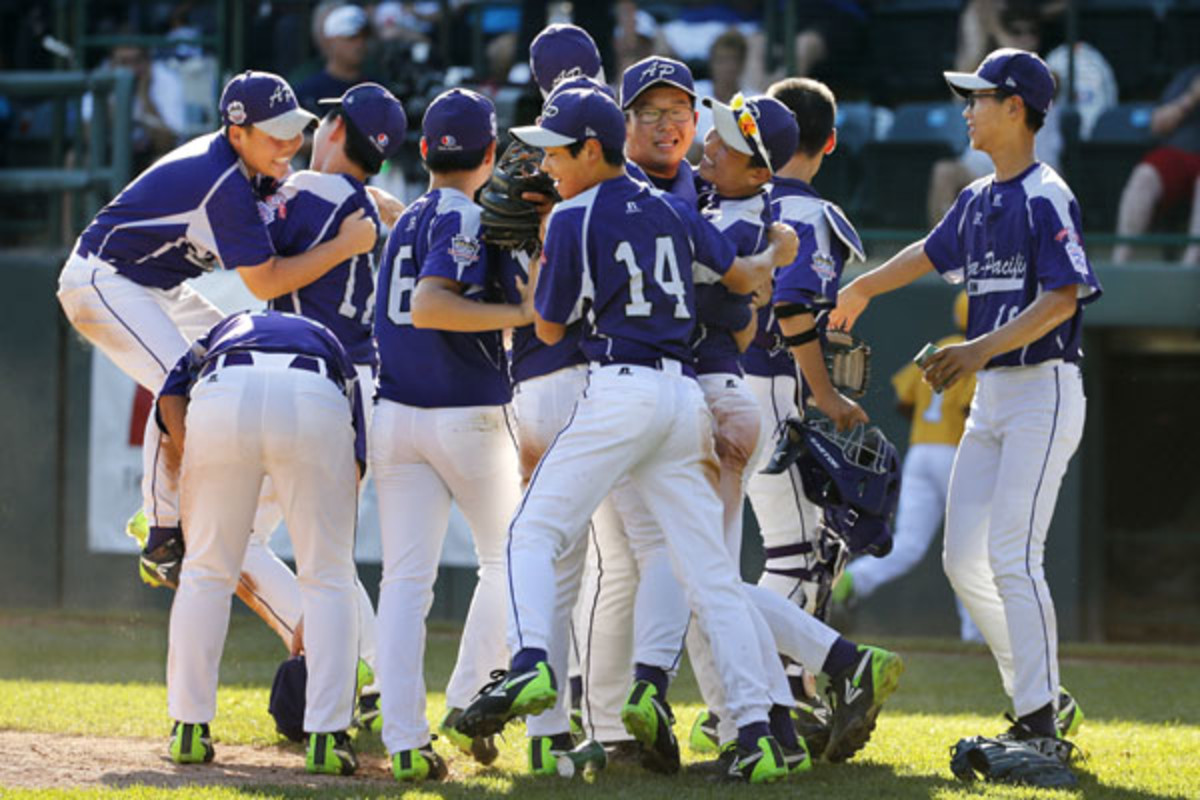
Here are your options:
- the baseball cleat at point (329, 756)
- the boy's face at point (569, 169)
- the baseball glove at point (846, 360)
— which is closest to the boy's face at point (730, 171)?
the boy's face at point (569, 169)

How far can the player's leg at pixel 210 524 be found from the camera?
5414mm

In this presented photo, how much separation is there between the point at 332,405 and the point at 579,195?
0.94 meters

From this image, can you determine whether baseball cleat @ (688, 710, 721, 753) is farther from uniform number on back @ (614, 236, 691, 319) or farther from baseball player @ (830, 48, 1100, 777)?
uniform number on back @ (614, 236, 691, 319)

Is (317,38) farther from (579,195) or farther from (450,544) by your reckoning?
(579,195)

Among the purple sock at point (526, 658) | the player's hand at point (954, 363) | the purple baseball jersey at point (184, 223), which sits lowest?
the purple sock at point (526, 658)

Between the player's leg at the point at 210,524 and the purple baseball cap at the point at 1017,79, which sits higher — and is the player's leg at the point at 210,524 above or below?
below

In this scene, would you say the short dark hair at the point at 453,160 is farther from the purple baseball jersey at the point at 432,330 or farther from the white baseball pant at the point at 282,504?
the white baseball pant at the point at 282,504

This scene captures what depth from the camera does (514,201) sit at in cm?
555

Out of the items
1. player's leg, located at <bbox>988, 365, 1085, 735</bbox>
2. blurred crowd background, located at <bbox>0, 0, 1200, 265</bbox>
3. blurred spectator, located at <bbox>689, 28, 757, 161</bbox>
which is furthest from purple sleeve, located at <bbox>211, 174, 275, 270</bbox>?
blurred spectator, located at <bbox>689, 28, 757, 161</bbox>

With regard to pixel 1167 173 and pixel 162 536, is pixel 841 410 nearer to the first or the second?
pixel 162 536

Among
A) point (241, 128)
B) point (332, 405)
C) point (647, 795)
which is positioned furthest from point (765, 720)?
point (241, 128)

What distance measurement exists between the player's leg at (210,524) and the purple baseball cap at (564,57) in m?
1.83

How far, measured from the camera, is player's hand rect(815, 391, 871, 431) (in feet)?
20.3

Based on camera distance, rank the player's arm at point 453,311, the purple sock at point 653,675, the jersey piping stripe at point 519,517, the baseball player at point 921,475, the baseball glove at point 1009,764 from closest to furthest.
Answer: the jersey piping stripe at point 519,517
the baseball glove at point 1009,764
the player's arm at point 453,311
the purple sock at point 653,675
the baseball player at point 921,475
